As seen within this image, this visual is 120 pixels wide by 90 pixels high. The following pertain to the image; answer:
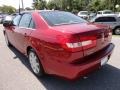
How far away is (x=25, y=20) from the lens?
5.64 m

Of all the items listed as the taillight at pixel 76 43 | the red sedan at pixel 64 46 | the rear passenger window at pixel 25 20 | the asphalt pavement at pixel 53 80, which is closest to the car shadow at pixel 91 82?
the asphalt pavement at pixel 53 80

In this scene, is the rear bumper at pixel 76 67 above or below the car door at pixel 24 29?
below

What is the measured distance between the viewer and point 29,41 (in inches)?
192

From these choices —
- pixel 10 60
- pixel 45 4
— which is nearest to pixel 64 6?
pixel 45 4

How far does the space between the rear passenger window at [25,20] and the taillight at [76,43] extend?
6.04 feet

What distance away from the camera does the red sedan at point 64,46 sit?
3.64 metres

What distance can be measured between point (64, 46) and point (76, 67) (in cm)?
42

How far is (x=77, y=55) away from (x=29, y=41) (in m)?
1.60

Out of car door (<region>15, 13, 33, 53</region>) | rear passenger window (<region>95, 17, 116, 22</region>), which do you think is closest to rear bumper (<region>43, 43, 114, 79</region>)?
car door (<region>15, 13, 33, 53</region>)

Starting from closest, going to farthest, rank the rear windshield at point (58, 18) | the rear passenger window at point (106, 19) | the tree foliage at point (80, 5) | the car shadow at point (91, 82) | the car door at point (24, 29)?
the car shadow at point (91, 82) < the rear windshield at point (58, 18) < the car door at point (24, 29) < the rear passenger window at point (106, 19) < the tree foliage at point (80, 5)

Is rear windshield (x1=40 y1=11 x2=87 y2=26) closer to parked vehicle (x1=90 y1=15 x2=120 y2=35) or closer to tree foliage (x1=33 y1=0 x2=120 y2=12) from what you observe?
parked vehicle (x1=90 y1=15 x2=120 y2=35)

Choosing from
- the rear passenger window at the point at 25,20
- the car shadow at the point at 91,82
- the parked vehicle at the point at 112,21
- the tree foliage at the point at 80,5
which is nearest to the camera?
the car shadow at the point at 91,82

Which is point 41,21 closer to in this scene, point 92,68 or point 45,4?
point 92,68

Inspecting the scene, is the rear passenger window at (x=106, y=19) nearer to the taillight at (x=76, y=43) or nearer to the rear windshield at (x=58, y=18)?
the rear windshield at (x=58, y=18)
